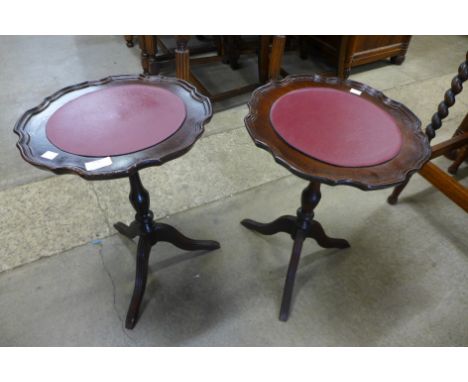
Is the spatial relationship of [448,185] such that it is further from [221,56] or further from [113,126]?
[221,56]

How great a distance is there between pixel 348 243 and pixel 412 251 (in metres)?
0.31

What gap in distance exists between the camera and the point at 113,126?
1.02 m

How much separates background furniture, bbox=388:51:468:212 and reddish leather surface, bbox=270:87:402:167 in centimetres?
66

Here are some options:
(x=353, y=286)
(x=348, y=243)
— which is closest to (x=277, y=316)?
(x=353, y=286)

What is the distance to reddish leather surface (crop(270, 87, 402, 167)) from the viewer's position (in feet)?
3.08

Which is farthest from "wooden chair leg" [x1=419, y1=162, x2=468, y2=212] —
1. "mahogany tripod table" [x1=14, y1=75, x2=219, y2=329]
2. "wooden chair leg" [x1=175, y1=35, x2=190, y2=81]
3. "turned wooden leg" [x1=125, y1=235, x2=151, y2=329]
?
"wooden chair leg" [x1=175, y1=35, x2=190, y2=81]

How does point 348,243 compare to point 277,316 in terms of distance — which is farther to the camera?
point 348,243

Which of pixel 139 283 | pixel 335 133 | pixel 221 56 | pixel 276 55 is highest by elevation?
pixel 335 133

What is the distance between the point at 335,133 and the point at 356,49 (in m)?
2.16

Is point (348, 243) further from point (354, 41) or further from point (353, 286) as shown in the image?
point (354, 41)

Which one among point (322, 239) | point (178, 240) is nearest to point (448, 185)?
point (322, 239)

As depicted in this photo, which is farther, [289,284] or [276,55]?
[276,55]

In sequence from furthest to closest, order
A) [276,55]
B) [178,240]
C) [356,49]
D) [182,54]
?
1. [356,49]
2. [276,55]
3. [182,54]
4. [178,240]

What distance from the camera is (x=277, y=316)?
4.53ft
